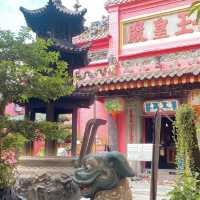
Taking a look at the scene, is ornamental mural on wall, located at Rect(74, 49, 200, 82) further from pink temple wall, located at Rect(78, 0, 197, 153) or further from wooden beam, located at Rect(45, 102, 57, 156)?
wooden beam, located at Rect(45, 102, 57, 156)

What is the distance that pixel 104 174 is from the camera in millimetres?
3893

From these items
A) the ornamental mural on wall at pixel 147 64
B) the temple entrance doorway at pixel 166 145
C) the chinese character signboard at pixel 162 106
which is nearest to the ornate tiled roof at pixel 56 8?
the ornamental mural on wall at pixel 147 64

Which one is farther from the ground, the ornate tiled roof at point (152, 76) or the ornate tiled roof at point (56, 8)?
the ornate tiled roof at point (56, 8)

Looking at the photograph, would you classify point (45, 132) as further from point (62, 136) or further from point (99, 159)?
point (99, 159)

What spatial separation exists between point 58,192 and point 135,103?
748cm

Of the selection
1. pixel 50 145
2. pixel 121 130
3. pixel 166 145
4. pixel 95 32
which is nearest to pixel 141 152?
pixel 50 145

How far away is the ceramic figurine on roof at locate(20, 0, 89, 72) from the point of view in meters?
9.37

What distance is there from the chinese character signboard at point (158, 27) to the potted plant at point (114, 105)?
83.1 inches

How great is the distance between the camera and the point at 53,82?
5.29 m

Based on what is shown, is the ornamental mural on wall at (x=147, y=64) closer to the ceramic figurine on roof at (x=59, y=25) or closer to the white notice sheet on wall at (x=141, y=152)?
the ceramic figurine on roof at (x=59, y=25)

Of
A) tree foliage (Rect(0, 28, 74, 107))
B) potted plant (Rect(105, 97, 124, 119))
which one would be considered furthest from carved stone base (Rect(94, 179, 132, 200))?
potted plant (Rect(105, 97, 124, 119))

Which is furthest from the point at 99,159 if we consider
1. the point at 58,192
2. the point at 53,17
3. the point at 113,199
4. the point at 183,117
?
the point at 53,17

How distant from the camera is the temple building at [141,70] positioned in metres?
11.2

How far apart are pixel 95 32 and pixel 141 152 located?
746cm
